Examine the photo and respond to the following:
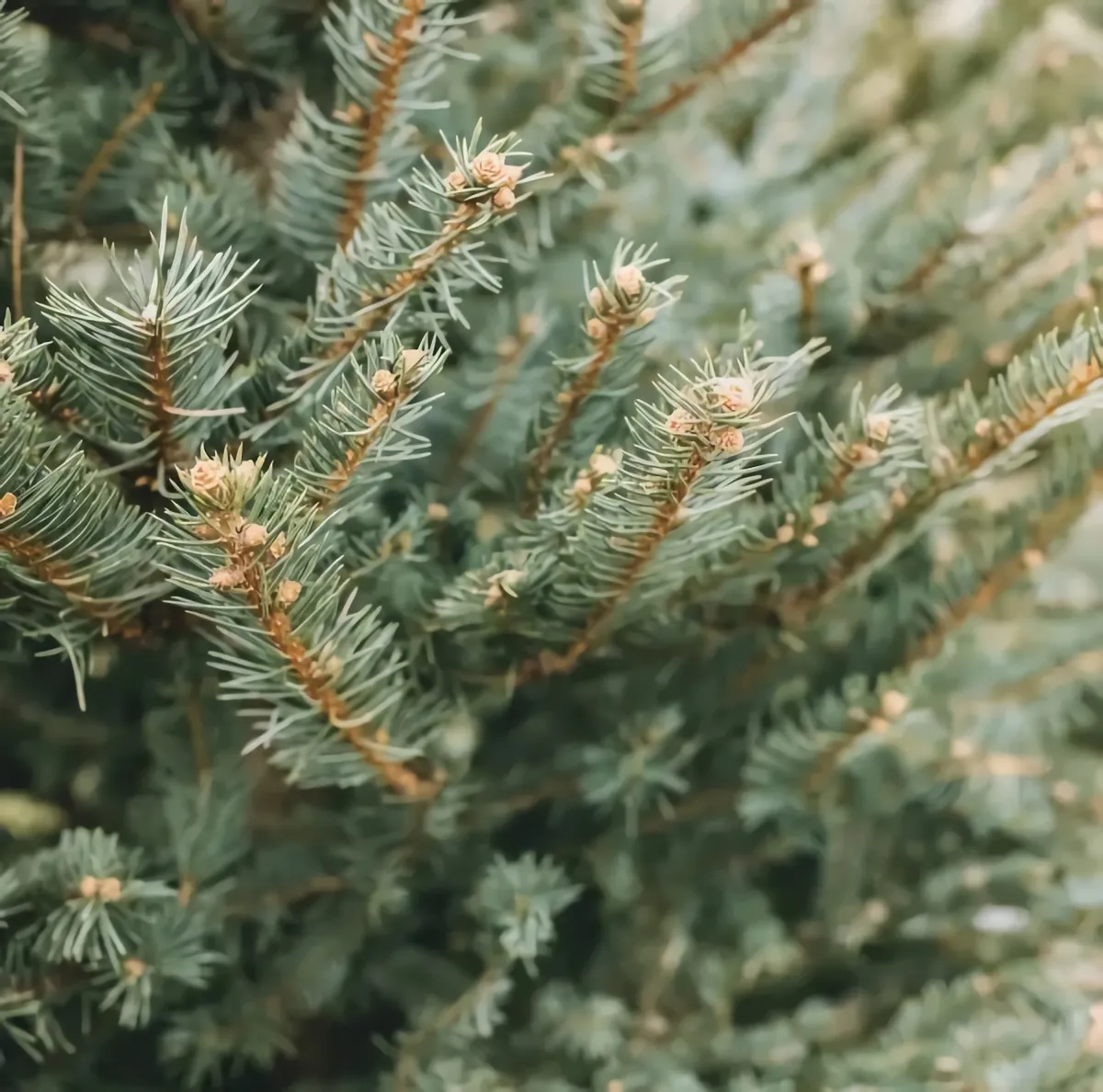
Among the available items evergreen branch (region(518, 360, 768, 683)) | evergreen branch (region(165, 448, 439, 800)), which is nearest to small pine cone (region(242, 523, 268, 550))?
evergreen branch (region(165, 448, 439, 800))

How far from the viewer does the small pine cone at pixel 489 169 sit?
291mm

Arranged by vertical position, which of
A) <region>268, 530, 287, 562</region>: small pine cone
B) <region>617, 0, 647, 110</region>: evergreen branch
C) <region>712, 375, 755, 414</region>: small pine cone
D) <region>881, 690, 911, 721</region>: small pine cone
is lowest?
<region>881, 690, 911, 721</region>: small pine cone

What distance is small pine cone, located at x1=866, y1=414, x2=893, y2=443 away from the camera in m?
0.35

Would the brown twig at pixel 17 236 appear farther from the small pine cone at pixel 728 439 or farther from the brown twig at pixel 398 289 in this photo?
the small pine cone at pixel 728 439

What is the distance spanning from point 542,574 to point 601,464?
0.04 meters

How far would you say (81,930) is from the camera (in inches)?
13.9

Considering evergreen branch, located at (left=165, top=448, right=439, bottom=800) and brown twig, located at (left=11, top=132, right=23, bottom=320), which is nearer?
evergreen branch, located at (left=165, top=448, right=439, bottom=800)

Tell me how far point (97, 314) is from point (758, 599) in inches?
11.1

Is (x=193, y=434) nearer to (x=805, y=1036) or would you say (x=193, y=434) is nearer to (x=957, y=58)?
(x=805, y=1036)

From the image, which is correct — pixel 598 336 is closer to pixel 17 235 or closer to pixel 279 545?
pixel 279 545

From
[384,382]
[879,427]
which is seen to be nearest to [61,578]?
[384,382]

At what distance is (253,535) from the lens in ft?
0.89

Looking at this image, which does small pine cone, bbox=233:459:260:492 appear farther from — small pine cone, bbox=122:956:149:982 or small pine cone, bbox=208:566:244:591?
small pine cone, bbox=122:956:149:982

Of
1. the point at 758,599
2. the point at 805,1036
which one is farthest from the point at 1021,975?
the point at 758,599
